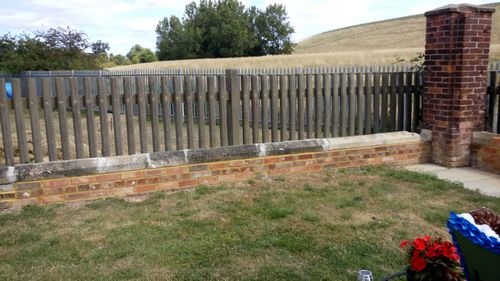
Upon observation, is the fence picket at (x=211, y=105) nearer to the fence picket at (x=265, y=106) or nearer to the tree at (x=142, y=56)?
the fence picket at (x=265, y=106)

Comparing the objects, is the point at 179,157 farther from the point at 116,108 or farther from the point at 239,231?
the point at 239,231

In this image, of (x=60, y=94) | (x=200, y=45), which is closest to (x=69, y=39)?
(x=60, y=94)

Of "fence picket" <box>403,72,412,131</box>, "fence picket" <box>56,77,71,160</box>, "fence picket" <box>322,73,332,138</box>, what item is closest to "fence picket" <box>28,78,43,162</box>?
"fence picket" <box>56,77,71,160</box>

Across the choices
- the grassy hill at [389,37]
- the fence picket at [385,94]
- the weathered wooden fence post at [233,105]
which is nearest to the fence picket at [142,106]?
the weathered wooden fence post at [233,105]

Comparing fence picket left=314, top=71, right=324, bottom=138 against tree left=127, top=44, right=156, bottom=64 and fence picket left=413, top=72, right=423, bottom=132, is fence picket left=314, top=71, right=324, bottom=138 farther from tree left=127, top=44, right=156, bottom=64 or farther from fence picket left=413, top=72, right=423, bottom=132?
tree left=127, top=44, right=156, bottom=64

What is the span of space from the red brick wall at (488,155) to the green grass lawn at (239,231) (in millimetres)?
1107

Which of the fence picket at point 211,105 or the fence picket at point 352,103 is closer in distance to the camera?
the fence picket at point 211,105

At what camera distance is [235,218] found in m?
4.27

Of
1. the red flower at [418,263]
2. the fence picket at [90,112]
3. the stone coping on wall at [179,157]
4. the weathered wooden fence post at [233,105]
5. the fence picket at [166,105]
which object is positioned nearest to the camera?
the red flower at [418,263]

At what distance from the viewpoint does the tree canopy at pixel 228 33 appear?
62581 millimetres

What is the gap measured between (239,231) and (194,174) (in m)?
1.46

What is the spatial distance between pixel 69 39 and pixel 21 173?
24.1m

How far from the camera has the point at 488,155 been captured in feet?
20.2

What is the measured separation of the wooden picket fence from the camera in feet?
15.6
